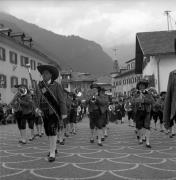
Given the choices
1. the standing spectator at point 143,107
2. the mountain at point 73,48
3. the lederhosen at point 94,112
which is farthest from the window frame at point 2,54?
the mountain at point 73,48

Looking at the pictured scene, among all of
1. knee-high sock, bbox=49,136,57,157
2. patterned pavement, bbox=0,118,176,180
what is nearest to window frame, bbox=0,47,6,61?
patterned pavement, bbox=0,118,176,180

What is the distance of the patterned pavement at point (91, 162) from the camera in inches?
232

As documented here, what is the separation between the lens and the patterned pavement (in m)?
5.90

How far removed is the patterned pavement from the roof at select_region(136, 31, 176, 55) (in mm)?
17669

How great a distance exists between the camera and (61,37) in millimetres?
162000

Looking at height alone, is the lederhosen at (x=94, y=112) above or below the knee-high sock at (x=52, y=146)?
above

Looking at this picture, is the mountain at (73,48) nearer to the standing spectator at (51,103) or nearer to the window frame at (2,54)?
the window frame at (2,54)

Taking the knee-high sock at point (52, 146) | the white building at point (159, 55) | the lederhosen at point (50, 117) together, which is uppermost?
the white building at point (159, 55)

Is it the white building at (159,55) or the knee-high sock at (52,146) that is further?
the white building at (159,55)

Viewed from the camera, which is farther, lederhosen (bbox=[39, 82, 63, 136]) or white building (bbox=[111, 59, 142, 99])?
white building (bbox=[111, 59, 142, 99])

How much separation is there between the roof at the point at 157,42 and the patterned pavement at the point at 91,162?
17669mm

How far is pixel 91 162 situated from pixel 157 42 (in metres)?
22.7

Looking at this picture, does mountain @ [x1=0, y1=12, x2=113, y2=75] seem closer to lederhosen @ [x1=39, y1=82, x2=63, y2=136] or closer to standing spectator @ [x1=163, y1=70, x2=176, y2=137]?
lederhosen @ [x1=39, y1=82, x2=63, y2=136]

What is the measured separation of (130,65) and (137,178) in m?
71.4
